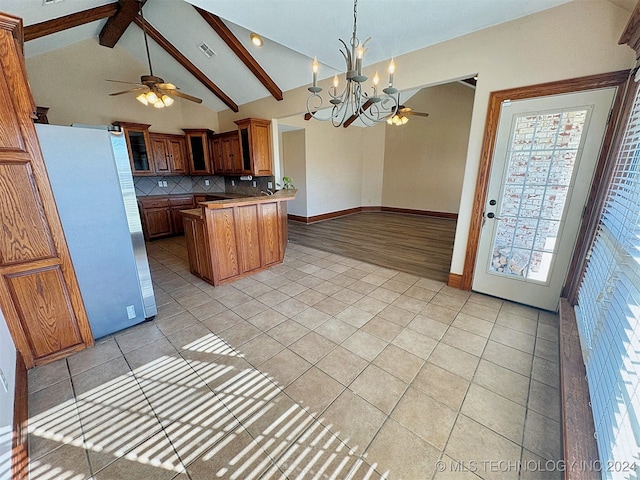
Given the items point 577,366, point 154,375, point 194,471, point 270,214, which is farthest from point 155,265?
point 577,366

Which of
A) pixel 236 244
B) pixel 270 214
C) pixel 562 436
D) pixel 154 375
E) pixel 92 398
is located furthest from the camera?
pixel 270 214

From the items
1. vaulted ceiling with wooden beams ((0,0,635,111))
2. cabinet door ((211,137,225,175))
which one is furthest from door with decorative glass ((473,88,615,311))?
cabinet door ((211,137,225,175))

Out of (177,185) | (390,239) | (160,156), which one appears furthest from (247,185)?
(390,239)

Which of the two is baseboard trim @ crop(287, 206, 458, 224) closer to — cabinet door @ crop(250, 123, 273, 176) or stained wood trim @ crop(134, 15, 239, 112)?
cabinet door @ crop(250, 123, 273, 176)

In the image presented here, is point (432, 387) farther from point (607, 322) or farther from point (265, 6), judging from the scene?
point (265, 6)

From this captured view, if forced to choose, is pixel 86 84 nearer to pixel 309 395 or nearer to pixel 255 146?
pixel 255 146

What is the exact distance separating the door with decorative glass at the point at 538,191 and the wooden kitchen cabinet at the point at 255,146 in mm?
4051

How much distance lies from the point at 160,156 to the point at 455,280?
6036 millimetres

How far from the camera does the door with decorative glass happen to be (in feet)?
7.41

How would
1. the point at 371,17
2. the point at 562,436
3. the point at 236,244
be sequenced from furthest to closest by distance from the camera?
1. the point at 236,244
2. the point at 371,17
3. the point at 562,436

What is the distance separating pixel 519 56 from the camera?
2381 mm

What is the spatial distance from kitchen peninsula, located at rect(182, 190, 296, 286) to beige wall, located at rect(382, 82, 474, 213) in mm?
5149

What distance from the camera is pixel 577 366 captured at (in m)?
1.68

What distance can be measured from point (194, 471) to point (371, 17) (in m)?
3.78
